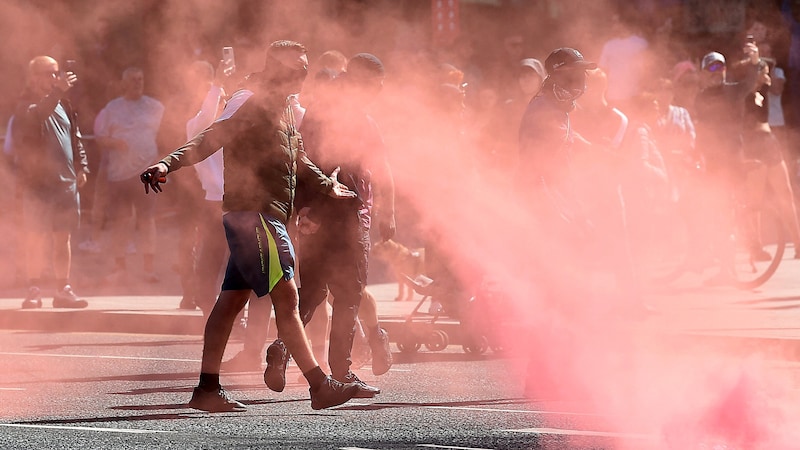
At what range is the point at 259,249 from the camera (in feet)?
22.1

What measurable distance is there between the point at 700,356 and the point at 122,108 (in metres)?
5.90

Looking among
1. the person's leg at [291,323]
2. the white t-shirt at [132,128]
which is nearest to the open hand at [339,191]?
the person's leg at [291,323]

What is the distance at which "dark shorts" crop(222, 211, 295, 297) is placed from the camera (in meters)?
6.75

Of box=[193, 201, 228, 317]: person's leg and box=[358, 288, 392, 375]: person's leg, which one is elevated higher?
box=[193, 201, 228, 317]: person's leg

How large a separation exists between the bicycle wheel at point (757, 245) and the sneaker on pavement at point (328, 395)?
5675mm

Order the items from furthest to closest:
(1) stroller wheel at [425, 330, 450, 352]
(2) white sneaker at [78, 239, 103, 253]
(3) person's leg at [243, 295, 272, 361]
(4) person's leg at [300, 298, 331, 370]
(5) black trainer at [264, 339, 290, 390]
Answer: (2) white sneaker at [78, 239, 103, 253]
(1) stroller wheel at [425, 330, 450, 352]
(4) person's leg at [300, 298, 331, 370]
(3) person's leg at [243, 295, 272, 361]
(5) black trainer at [264, 339, 290, 390]

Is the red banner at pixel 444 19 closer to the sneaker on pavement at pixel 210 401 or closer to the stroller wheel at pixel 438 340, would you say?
the stroller wheel at pixel 438 340

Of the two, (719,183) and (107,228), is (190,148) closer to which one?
(719,183)

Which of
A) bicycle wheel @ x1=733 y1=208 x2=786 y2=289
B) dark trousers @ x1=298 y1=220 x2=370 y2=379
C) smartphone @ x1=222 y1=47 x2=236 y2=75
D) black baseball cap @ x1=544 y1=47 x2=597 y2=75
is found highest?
black baseball cap @ x1=544 y1=47 x2=597 y2=75

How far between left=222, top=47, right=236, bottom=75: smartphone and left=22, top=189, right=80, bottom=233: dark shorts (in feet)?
10.2

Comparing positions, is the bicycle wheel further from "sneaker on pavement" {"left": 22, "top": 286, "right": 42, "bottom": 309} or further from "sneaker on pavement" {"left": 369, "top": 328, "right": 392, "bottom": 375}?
"sneaker on pavement" {"left": 22, "top": 286, "right": 42, "bottom": 309}

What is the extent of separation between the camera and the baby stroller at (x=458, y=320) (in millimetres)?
9227

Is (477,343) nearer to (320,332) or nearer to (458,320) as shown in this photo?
(458,320)

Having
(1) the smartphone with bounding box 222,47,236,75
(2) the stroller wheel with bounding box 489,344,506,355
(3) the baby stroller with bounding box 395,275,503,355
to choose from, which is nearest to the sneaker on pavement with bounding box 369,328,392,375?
(3) the baby stroller with bounding box 395,275,503,355
